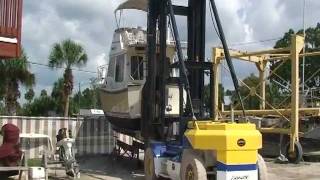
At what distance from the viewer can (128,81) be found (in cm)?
1844

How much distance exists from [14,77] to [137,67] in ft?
78.3

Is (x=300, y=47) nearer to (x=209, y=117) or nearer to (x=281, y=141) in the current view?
(x=281, y=141)

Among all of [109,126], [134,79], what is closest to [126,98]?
[134,79]

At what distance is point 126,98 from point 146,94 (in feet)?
5.28

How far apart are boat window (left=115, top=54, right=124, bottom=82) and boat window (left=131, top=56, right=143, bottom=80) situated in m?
0.43

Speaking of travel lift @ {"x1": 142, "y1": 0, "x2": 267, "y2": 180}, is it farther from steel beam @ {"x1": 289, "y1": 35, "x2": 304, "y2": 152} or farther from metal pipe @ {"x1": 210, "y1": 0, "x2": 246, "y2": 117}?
steel beam @ {"x1": 289, "y1": 35, "x2": 304, "y2": 152}

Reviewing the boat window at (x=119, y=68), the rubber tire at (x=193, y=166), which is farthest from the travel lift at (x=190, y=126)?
the boat window at (x=119, y=68)

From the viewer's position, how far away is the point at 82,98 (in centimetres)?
9256

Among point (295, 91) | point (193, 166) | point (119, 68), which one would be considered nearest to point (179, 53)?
point (193, 166)

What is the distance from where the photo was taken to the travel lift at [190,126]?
12250 millimetres

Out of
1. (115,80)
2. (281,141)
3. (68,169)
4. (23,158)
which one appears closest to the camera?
(23,158)

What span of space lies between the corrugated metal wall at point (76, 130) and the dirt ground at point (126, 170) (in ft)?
3.15

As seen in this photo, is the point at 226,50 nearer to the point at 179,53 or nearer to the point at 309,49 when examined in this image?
the point at 179,53

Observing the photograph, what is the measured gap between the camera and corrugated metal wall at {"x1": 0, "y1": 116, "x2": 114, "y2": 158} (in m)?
20.2
